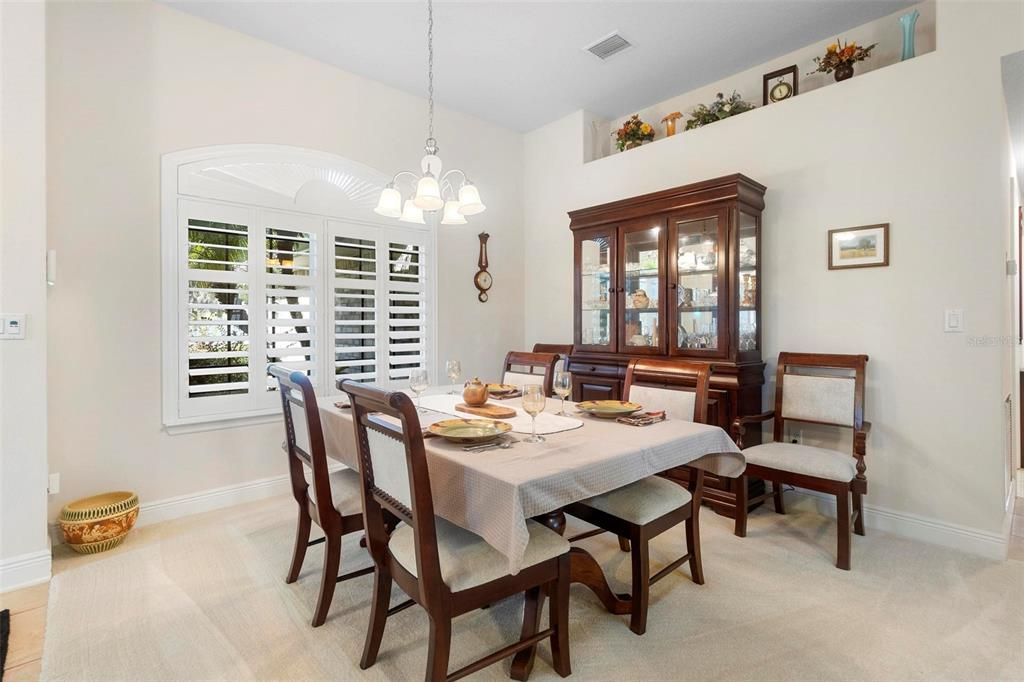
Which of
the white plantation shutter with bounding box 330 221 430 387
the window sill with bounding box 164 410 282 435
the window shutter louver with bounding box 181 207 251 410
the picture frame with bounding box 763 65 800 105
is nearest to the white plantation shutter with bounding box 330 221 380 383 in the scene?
the white plantation shutter with bounding box 330 221 430 387

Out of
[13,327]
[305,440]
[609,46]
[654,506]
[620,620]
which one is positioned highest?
[609,46]

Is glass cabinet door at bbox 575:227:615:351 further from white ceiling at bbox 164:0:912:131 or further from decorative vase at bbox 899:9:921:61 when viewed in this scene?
decorative vase at bbox 899:9:921:61

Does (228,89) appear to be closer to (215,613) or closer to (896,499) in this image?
(215,613)

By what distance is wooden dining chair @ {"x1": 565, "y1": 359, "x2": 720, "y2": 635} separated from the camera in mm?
1828

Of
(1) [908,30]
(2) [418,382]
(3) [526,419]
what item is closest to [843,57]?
(1) [908,30]

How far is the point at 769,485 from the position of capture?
3309mm

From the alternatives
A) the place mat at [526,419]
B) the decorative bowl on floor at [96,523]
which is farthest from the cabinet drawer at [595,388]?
the decorative bowl on floor at [96,523]

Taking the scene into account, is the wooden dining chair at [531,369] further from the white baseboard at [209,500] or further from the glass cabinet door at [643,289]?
the white baseboard at [209,500]

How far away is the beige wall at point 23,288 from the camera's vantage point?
2.21 m

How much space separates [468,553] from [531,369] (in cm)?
174

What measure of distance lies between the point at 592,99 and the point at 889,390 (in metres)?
2.94

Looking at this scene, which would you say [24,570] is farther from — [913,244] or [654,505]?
[913,244]

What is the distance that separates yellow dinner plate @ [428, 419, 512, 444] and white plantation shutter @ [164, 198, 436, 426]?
1.98 meters

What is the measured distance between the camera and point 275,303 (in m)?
3.29
